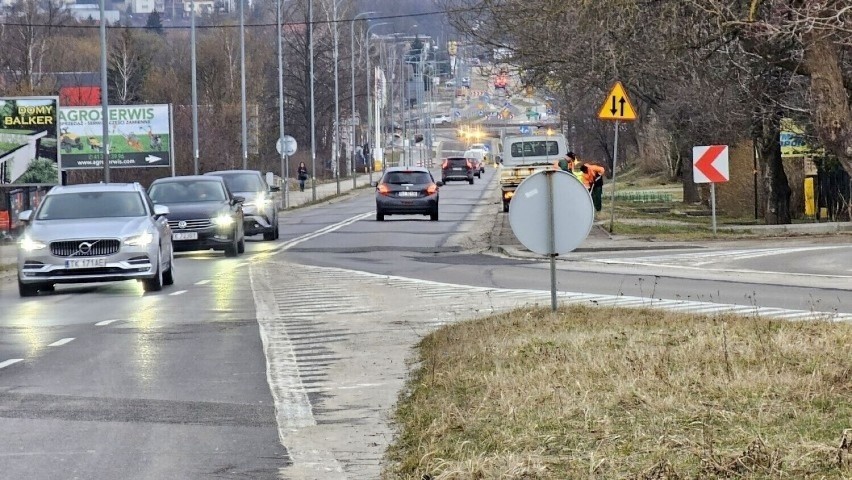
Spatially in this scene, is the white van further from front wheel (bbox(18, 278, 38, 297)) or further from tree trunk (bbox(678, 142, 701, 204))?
front wheel (bbox(18, 278, 38, 297))

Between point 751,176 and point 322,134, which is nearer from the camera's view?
point 751,176

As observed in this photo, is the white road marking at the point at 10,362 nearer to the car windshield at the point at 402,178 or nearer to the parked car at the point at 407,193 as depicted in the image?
the parked car at the point at 407,193

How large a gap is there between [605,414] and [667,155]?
228ft

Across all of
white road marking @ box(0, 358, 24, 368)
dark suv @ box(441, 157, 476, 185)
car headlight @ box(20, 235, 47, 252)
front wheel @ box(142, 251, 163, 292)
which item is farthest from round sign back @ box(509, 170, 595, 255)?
dark suv @ box(441, 157, 476, 185)

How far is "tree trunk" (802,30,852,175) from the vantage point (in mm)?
26125

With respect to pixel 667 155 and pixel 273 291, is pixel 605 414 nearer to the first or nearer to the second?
pixel 273 291

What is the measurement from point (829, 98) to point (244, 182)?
1547 cm

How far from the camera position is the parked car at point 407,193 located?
149 feet

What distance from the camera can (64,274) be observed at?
846 inches

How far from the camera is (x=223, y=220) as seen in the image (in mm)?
30406

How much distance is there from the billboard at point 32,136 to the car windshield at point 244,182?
13.0 metres

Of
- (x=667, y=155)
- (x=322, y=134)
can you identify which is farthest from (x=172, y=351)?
(x=322, y=134)

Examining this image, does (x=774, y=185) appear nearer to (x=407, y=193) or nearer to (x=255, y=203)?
(x=407, y=193)

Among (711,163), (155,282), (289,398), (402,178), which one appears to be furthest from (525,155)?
(289,398)
